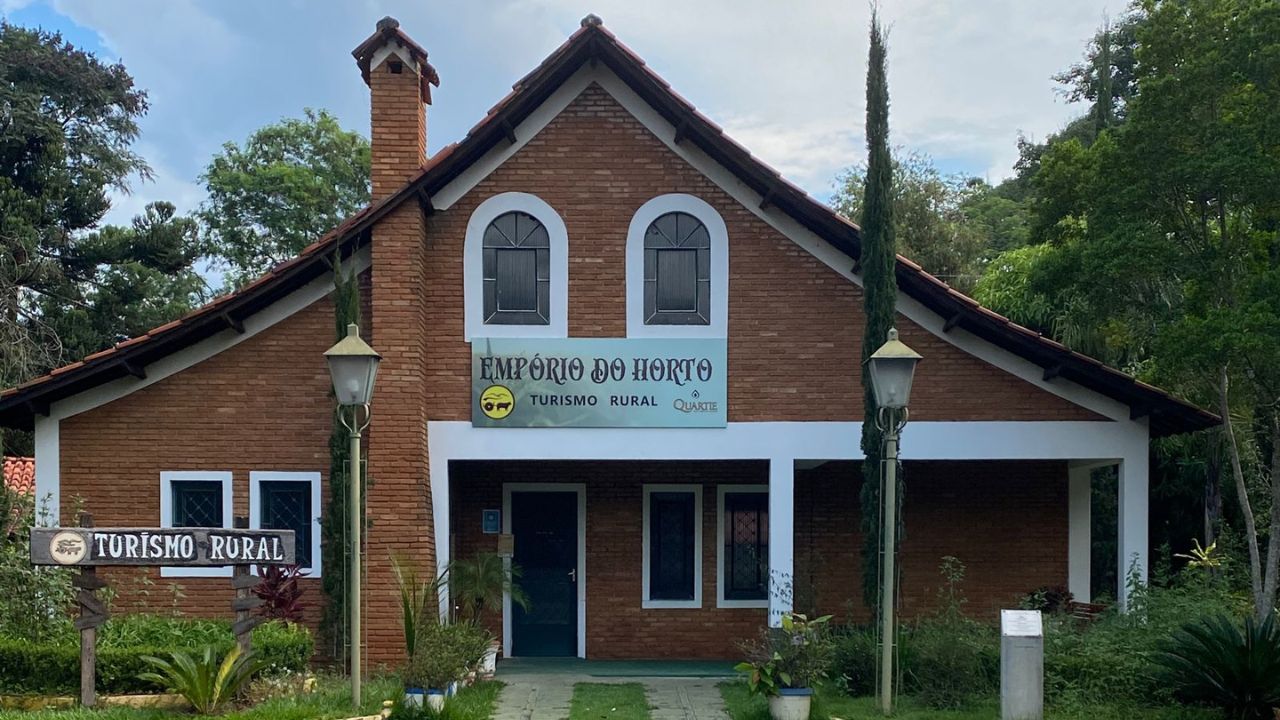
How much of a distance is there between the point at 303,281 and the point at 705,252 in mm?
4892

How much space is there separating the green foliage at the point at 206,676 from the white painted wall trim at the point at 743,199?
19.0 feet

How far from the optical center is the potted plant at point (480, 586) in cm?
1427

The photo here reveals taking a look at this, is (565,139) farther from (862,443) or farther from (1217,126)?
(1217,126)

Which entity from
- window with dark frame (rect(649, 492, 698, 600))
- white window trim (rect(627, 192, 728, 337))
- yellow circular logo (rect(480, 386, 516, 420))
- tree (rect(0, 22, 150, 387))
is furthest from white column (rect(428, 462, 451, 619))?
tree (rect(0, 22, 150, 387))

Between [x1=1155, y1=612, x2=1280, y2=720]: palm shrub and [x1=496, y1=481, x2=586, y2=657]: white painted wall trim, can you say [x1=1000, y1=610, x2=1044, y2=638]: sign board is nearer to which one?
[x1=1155, y1=612, x2=1280, y2=720]: palm shrub

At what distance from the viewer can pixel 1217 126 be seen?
1246cm

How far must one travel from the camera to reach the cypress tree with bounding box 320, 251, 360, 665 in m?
13.4

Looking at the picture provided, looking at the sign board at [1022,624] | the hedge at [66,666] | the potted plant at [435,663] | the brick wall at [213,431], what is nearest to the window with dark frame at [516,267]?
the brick wall at [213,431]

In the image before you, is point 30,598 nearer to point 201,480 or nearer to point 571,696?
point 201,480

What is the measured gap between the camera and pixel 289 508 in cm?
1448

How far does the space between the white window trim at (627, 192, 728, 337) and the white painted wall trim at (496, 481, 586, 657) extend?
3.08m

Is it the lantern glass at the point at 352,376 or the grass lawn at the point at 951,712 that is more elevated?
the lantern glass at the point at 352,376

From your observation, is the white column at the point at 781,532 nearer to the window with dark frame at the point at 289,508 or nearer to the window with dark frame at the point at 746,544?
the window with dark frame at the point at 746,544

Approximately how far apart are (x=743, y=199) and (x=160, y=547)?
297 inches
